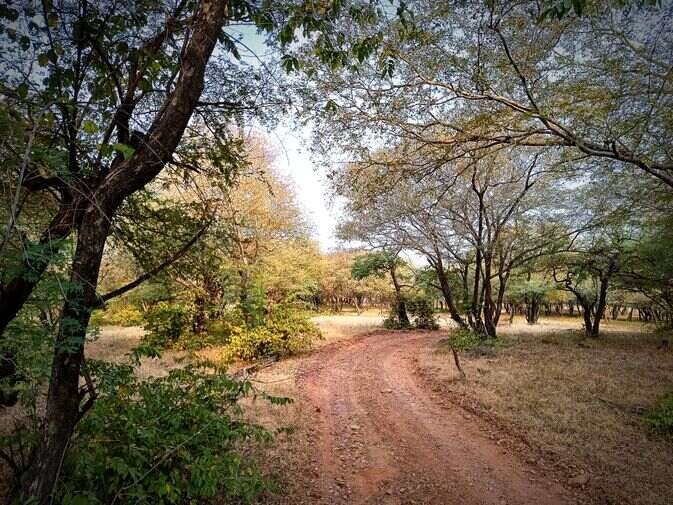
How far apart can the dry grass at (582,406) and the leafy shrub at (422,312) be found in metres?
10.3

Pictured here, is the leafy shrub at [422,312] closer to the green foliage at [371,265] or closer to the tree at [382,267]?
the tree at [382,267]

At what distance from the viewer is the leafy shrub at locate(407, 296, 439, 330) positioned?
24.4 meters

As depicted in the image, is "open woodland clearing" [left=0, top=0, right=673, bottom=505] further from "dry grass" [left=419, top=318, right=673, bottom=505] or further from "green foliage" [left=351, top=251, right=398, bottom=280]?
"green foliage" [left=351, top=251, right=398, bottom=280]

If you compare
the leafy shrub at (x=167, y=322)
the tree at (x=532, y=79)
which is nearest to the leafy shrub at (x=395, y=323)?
the leafy shrub at (x=167, y=322)

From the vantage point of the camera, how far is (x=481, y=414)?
707 cm

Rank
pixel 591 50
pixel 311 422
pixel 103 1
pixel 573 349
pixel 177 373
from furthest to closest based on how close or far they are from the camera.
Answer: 1. pixel 573 349
2. pixel 311 422
3. pixel 591 50
4. pixel 177 373
5. pixel 103 1

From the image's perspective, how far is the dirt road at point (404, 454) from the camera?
14.8 ft

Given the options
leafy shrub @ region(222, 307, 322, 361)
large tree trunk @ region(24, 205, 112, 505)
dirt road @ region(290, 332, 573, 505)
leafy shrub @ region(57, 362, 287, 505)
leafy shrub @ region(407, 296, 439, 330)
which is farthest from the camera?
leafy shrub @ region(407, 296, 439, 330)

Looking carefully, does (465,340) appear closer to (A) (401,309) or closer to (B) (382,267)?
(B) (382,267)

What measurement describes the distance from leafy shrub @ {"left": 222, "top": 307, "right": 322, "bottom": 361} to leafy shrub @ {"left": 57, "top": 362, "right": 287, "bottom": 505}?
8.43m

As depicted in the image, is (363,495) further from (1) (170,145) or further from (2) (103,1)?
(2) (103,1)

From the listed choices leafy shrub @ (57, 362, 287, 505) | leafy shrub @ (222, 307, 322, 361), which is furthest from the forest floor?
leafy shrub @ (57, 362, 287, 505)

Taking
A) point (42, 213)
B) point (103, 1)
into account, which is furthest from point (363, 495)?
point (103, 1)

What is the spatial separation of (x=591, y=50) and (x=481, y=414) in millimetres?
6818
